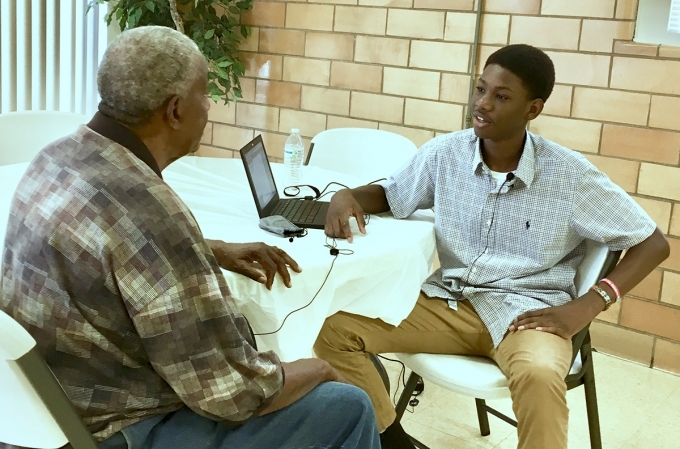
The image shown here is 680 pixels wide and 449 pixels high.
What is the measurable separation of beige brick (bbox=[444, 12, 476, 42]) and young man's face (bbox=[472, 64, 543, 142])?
1146 millimetres

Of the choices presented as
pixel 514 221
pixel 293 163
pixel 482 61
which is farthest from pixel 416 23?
pixel 514 221

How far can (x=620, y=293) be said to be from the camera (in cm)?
188

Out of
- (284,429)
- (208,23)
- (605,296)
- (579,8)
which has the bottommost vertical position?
(284,429)

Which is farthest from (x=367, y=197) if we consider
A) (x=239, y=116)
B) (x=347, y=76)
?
(x=239, y=116)

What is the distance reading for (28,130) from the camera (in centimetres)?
257

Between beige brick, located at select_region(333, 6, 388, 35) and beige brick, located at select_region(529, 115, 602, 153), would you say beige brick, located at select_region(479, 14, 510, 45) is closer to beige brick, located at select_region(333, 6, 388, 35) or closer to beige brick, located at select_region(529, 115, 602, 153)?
beige brick, located at select_region(529, 115, 602, 153)

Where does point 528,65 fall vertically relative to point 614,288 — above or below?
above

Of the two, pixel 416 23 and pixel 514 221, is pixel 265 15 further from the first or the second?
pixel 514 221

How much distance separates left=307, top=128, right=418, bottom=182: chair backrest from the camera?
292cm

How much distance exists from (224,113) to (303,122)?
0.53m

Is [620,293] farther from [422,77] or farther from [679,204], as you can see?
[422,77]

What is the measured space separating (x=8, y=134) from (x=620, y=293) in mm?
2004

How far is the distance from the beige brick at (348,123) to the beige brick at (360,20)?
16.1 inches

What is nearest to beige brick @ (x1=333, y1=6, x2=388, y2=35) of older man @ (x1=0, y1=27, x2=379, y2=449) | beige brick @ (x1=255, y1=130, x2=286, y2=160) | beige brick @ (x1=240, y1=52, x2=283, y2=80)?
beige brick @ (x1=240, y1=52, x2=283, y2=80)
